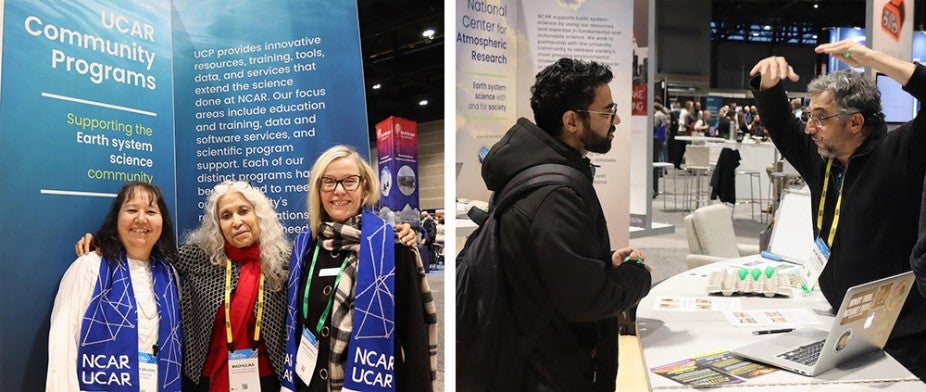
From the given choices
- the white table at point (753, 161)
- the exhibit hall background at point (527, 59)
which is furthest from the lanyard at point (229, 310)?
the white table at point (753, 161)

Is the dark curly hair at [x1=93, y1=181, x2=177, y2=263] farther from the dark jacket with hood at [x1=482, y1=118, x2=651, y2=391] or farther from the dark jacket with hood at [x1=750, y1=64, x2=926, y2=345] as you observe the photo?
the dark jacket with hood at [x1=750, y1=64, x2=926, y2=345]

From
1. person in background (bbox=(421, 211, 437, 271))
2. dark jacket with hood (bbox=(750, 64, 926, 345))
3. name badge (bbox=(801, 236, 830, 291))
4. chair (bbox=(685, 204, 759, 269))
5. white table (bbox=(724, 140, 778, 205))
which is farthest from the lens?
white table (bbox=(724, 140, 778, 205))

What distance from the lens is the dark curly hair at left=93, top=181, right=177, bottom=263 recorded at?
4.36 feet

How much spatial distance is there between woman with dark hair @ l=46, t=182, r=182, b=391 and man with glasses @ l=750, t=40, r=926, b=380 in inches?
64.9

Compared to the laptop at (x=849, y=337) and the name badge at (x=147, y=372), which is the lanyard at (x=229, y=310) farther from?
the laptop at (x=849, y=337)

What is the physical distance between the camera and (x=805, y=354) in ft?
5.65

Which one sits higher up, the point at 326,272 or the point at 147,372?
the point at 326,272

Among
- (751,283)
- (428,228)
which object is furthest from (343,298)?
(751,283)

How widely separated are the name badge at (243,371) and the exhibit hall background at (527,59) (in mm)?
945

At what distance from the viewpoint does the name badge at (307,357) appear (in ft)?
5.19

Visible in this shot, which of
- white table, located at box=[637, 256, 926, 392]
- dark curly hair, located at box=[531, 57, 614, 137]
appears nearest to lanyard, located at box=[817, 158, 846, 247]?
white table, located at box=[637, 256, 926, 392]

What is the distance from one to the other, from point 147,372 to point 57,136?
477 millimetres

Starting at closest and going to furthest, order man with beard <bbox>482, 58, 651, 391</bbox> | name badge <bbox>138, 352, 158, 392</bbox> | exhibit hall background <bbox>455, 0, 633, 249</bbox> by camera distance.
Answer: name badge <bbox>138, 352, 158, 392</bbox> → man with beard <bbox>482, 58, 651, 391</bbox> → exhibit hall background <bbox>455, 0, 633, 249</bbox>

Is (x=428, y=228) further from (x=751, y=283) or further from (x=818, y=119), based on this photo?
(x=751, y=283)
